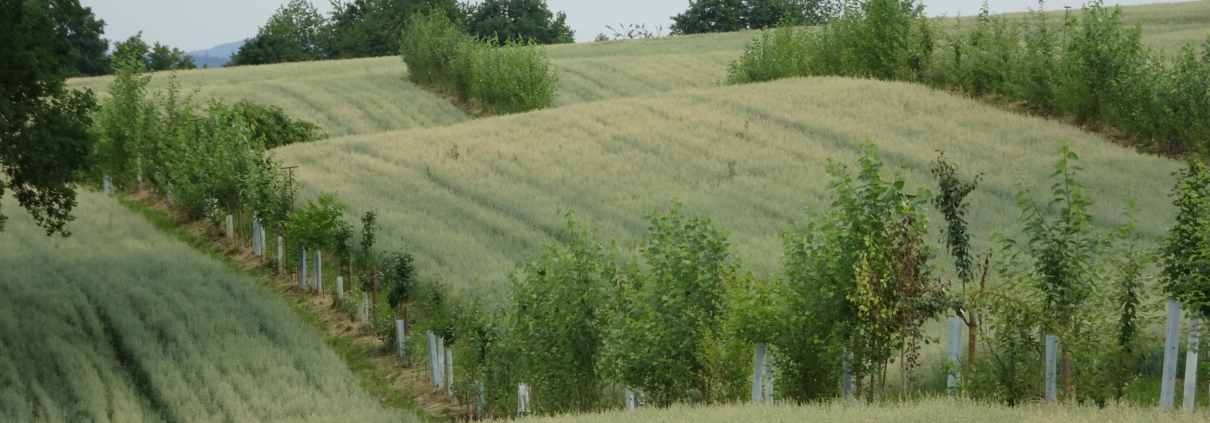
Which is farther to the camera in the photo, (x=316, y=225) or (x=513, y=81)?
(x=513, y=81)

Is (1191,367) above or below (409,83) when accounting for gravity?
below

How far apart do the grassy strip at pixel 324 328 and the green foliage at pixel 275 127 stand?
455 inches

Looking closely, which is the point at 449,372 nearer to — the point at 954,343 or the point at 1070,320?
the point at 954,343

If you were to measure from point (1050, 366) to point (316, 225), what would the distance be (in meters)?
16.2

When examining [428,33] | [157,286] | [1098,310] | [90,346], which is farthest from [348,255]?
[428,33]

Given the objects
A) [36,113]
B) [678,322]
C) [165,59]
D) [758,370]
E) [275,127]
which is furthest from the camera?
[165,59]

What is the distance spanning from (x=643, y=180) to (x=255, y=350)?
15376mm

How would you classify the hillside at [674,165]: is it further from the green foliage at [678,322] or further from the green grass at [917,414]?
the green grass at [917,414]

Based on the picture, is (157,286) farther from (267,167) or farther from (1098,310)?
(1098,310)

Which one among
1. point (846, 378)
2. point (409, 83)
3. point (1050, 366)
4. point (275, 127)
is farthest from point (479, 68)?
point (1050, 366)

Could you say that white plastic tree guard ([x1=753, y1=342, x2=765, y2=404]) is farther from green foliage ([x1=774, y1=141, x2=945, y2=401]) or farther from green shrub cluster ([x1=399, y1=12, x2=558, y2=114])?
green shrub cluster ([x1=399, y1=12, x2=558, y2=114])

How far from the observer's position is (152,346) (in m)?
18.3

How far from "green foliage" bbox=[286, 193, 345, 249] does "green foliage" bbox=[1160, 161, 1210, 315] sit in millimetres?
16941

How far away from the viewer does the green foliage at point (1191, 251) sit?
423 inches
